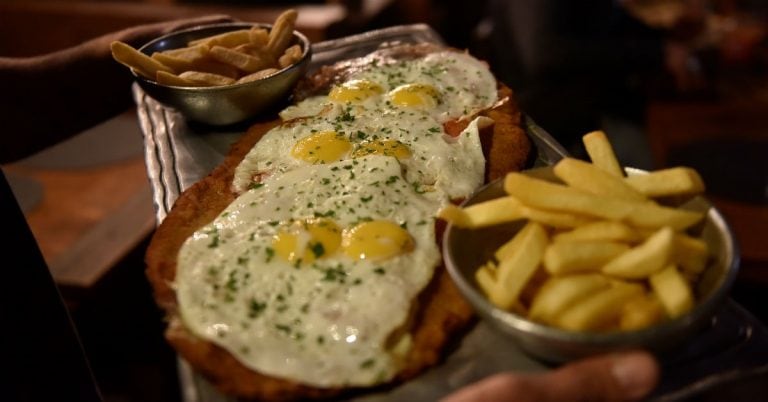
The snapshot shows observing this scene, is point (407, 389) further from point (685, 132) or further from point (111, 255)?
point (685, 132)

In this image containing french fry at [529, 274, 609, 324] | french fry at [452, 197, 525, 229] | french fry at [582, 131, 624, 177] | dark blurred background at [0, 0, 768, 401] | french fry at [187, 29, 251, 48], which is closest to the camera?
french fry at [529, 274, 609, 324]

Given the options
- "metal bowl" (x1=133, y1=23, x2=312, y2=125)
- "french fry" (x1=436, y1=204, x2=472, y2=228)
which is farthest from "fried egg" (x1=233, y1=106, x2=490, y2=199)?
"french fry" (x1=436, y1=204, x2=472, y2=228)

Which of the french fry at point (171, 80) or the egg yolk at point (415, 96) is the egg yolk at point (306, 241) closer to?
the egg yolk at point (415, 96)

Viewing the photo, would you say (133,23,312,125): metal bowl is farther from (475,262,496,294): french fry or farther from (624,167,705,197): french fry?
(624,167,705,197): french fry

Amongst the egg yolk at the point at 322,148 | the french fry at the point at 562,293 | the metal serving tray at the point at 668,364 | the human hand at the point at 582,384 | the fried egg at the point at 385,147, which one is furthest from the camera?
the egg yolk at the point at 322,148

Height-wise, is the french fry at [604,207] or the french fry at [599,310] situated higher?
Answer: the french fry at [604,207]

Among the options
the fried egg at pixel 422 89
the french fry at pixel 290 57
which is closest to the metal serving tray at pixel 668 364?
the fried egg at pixel 422 89

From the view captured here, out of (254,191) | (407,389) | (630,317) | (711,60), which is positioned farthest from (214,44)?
(711,60)
